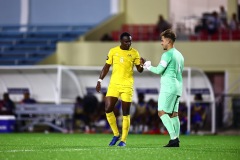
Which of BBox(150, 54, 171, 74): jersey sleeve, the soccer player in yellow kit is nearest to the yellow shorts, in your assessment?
the soccer player in yellow kit

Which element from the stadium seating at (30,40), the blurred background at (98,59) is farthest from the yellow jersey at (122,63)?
the stadium seating at (30,40)

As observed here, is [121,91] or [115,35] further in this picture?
[115,35]

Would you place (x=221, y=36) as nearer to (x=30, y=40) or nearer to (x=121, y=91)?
(x=30, y=40)

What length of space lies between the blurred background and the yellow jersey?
44.3 ft

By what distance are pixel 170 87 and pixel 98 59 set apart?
62.7 feet

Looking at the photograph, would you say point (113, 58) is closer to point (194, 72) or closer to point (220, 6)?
point (194, 72)

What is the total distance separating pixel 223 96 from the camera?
1252 inches

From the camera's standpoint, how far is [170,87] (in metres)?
15.1

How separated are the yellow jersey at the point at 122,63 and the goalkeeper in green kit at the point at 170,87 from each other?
35.4 inches

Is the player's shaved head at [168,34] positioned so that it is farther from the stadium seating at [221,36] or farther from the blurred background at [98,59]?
the stadium seating at [221,36]

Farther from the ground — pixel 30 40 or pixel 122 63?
pixel 122 63

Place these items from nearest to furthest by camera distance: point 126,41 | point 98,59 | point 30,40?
point 126,41
point 98,59
point 30,40

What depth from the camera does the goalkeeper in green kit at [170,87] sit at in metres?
15.0

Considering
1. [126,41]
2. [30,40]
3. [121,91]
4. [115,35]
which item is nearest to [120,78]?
[121,91]
